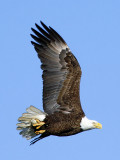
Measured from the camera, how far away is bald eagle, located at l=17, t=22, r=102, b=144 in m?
6.70

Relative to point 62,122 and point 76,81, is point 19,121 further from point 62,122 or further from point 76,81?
point 76,81

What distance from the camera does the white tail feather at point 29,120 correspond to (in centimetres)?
697

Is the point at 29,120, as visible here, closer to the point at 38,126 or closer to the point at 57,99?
the point at 38,126

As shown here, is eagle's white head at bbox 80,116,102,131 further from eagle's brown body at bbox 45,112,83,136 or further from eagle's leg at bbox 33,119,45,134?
eagle's leg at bbox 33,119,45,134

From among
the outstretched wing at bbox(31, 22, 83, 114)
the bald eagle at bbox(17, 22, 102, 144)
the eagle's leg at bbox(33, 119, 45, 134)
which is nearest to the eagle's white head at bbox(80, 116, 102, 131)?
the bald eagle at bbox(17, 22, 102, 144)

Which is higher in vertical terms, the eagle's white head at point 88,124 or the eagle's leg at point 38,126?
the eagle's leg at point 38,126

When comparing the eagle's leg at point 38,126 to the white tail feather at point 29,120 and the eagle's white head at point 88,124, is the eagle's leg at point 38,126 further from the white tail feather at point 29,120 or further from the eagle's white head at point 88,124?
the eagle's white head at point 88,124

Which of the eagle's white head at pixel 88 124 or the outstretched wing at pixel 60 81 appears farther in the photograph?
the outstretched wing at pixel 60 81

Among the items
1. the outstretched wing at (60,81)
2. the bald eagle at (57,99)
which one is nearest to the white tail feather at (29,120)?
the bald eagle at (57,99)

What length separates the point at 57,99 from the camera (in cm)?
695

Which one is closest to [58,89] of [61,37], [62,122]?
[62,122]

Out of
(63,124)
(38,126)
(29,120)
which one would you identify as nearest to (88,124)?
(63,124)

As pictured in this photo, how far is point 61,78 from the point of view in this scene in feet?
22.7

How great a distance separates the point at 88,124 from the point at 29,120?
1293mm
